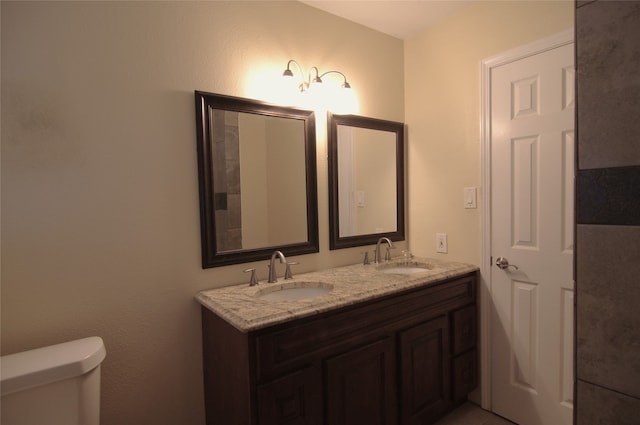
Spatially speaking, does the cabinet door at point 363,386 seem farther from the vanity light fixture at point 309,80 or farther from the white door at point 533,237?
the vanity light fixture at point 309,80

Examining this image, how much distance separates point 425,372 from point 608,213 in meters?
1.45

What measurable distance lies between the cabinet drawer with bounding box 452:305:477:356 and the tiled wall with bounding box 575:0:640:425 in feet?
4.48

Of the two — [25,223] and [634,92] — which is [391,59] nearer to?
[634,92]

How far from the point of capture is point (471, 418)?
2.03m

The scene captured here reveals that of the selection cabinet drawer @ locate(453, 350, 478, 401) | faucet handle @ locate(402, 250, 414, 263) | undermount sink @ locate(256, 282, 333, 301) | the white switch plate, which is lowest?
cabinet drawer @ locate(453, 350, 478, 401)

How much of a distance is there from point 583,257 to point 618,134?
23cm

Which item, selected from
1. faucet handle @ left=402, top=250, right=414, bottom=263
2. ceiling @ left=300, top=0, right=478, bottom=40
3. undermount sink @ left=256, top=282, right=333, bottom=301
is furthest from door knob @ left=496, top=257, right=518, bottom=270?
ceiling @ left=300, top=0, right=478, bottom=40

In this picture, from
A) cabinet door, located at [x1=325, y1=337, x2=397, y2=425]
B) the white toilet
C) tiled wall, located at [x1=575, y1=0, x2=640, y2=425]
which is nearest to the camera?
tiled wall, located at [x1=575, y1=0, x2=640, y2=425]

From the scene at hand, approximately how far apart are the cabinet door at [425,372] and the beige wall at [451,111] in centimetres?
59

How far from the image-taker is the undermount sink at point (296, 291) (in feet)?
5.65

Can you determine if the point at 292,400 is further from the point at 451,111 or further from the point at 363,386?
the point at 451,111

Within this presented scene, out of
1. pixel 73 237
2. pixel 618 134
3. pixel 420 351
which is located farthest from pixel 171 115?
pixel 420 351

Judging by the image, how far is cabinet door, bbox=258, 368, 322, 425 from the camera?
4.09ft

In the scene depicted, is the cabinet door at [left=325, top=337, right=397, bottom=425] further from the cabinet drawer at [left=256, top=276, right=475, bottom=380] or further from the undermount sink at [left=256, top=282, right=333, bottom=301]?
the undermount sink at [left=256, top=282, right=333, bottom=301]
